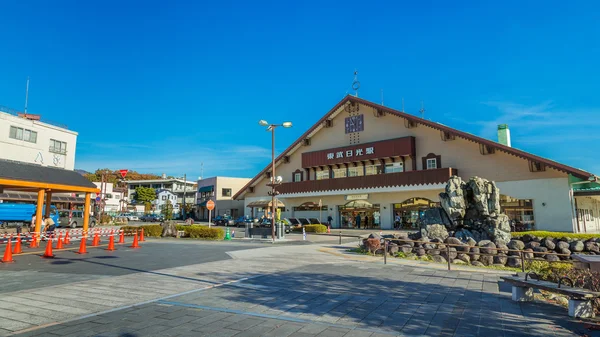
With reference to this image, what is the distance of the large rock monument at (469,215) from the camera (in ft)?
55.9

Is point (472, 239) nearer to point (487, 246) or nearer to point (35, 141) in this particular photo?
point (487, 246)

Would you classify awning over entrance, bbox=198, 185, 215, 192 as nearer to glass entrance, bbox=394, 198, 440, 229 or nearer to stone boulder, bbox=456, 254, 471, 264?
glass entrance, bbox=394, 198, 440, 229

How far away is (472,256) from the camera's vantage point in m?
13.9

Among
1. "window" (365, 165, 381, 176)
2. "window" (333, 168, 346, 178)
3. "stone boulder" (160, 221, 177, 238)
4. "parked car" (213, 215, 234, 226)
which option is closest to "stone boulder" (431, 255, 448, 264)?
"stone boulder" (160, 221, 177, 238)

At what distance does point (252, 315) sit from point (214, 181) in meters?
56.4

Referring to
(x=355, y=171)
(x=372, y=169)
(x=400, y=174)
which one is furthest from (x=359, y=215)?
(x=400, y=174)

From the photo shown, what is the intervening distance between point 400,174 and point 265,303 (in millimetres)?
28934

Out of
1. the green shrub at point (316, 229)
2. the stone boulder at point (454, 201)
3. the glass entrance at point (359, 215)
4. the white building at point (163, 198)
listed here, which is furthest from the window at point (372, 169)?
the white building at point (163, 198)

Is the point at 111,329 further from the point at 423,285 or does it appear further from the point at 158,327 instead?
the point at 423,285

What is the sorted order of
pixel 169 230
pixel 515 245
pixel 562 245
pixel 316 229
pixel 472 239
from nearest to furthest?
pixel 515 245 → pixel 472 239 → pixel 562 245 → pixel 169 230 → pixel 316 229

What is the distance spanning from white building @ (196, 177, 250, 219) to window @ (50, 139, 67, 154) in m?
27.4

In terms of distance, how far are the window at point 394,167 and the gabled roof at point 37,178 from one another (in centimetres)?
2657

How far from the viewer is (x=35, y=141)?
32.9 m

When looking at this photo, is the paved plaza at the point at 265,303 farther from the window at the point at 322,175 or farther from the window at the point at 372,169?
the window at the point at 322,175
